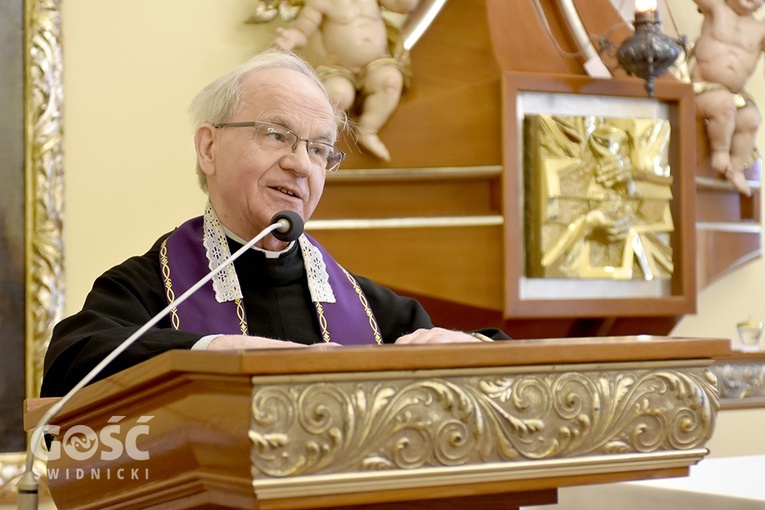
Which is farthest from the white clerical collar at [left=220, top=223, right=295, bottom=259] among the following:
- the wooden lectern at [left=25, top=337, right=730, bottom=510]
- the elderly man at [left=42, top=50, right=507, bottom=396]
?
the wooden lectern at [left=25, top=337, right=730, bottom=510]

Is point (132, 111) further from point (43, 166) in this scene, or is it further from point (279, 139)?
point (279, 139)

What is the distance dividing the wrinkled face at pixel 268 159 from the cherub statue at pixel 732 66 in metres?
3.55

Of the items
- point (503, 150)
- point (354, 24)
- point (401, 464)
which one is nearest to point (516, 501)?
point (401, 464)

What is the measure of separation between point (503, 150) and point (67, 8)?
2138mm

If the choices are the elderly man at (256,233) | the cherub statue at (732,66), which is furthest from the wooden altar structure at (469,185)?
the elderly man at (256,233)

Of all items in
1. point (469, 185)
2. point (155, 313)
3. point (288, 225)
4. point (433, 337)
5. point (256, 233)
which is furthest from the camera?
point (469, 185)

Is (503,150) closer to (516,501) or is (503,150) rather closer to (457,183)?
(457,183)

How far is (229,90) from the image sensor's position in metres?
2.76

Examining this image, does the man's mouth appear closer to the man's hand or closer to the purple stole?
the purple stole

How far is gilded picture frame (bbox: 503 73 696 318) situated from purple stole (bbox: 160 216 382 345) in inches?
81.4

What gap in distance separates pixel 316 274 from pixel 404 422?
1.45 metres

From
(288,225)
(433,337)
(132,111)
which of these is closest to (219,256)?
(288,225)

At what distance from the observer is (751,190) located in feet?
19.9

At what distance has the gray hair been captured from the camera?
2.75 metres
